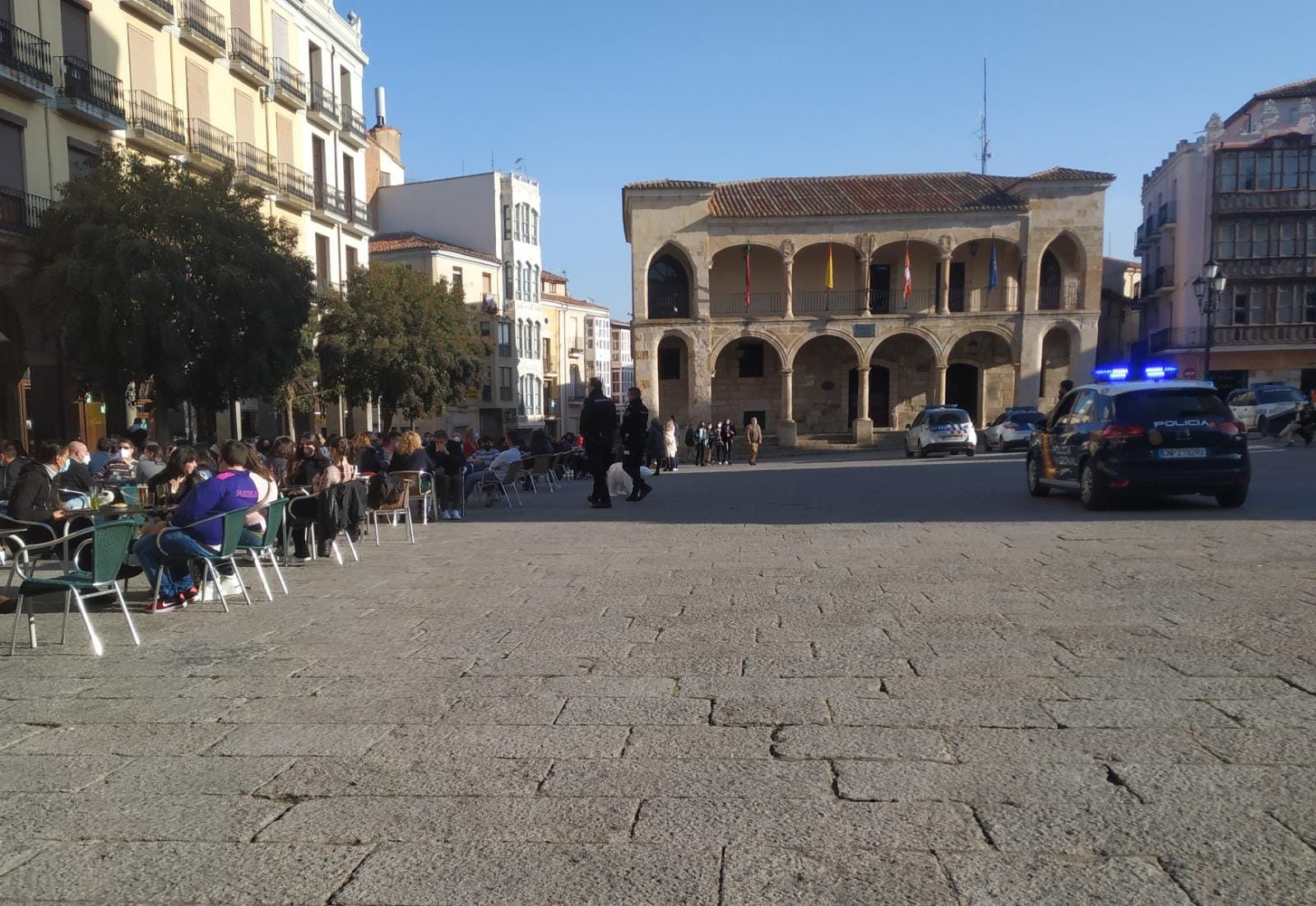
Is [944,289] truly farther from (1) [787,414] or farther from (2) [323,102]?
(2) [323,102]

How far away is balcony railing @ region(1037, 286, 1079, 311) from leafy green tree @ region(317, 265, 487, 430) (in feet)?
78.8

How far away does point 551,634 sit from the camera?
5930mm

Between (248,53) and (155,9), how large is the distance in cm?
433

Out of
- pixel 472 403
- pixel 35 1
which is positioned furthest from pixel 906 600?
pixel 472 403

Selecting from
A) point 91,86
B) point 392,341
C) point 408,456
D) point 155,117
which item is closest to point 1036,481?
point 408,456

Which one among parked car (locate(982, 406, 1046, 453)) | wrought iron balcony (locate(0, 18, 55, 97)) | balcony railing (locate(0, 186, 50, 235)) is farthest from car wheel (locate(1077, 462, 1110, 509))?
wrought iron balcony (locate(0, 18, 55, 97))

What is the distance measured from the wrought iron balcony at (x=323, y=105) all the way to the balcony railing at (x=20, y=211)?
12387mm

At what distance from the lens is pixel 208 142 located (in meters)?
26.5

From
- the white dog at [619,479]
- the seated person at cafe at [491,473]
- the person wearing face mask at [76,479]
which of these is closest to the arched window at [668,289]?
the seated person at cafe at [491,473]

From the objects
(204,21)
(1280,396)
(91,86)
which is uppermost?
(204,21)

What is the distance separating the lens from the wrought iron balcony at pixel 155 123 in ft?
77.7

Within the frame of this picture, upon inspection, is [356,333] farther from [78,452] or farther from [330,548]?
[330,548]

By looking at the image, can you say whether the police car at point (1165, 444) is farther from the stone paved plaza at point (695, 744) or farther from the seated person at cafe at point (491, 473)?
the seated person at cafe at point (491, 473)

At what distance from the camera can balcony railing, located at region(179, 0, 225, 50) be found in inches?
1005
